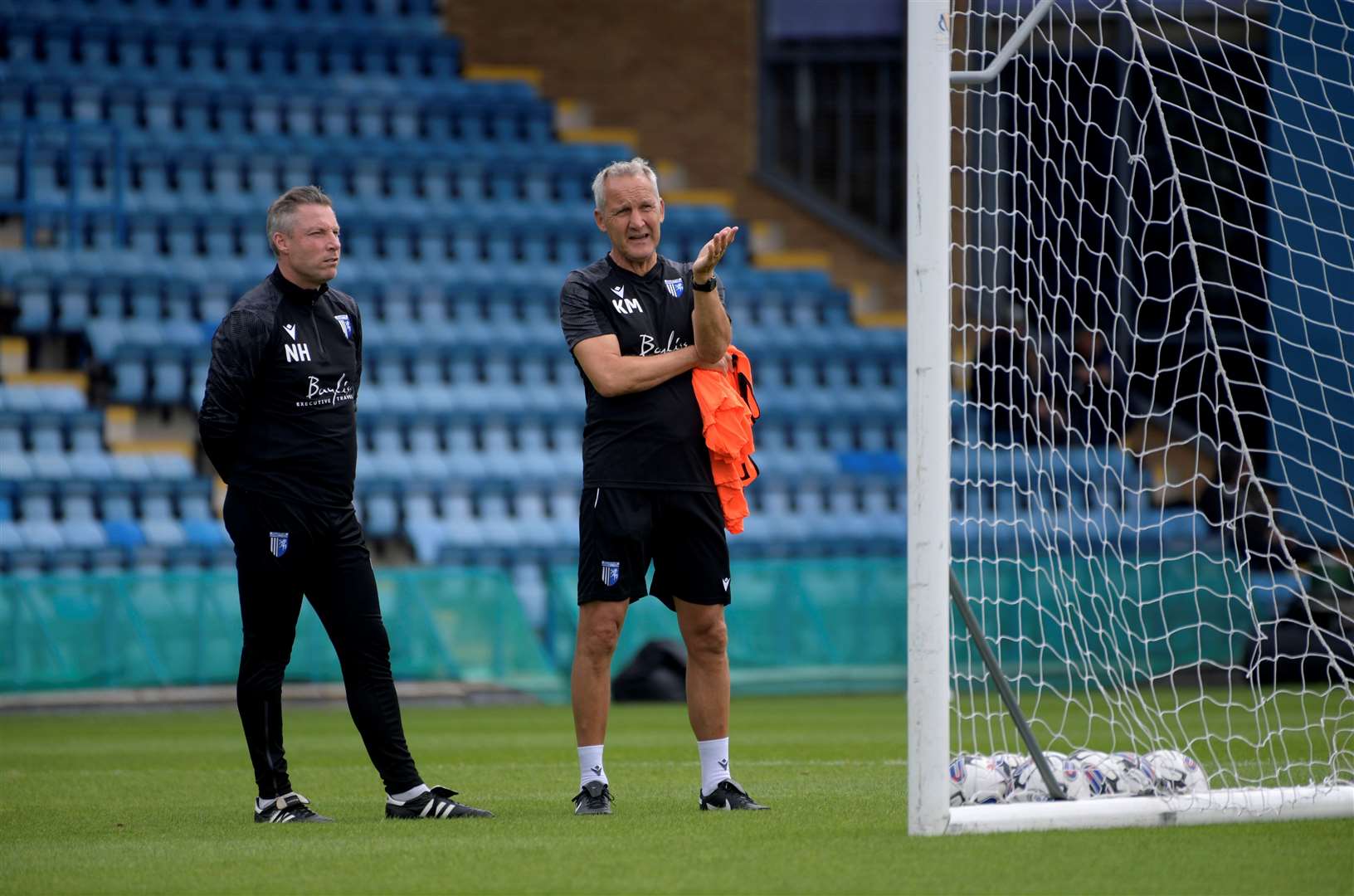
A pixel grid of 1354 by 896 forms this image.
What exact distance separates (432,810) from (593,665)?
74 centimetres

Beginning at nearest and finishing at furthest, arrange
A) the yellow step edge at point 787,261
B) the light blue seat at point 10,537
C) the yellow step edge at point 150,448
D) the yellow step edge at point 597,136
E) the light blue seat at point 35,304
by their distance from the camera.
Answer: the light blue seat at point 10,537
the yellow step edge at point 150,448
the light blue seat at point 35,304
the yellow step edge at point 597,136
the yellow step edge at point 787,261

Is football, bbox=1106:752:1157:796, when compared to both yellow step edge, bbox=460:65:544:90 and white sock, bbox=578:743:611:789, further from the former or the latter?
yellow step edge, bbox=460:65:544:90

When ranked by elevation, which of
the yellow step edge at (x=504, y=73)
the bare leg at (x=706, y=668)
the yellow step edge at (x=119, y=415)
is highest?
the yellow step edge at (x=504, y=73)

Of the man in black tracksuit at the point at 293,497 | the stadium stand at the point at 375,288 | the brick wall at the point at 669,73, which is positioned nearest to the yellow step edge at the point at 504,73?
the brick wall at the point at 669,73

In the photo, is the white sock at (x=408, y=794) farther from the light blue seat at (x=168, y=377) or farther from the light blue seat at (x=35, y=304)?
the light blue seat at (x=35, y=304)

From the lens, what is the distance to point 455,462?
1572 cm

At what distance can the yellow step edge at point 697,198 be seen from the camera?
1986cm

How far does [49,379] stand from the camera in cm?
1539

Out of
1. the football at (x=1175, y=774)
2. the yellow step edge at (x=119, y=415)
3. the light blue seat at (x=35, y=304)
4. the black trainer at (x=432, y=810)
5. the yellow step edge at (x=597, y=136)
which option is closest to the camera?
the football at (x=1175, y=774)

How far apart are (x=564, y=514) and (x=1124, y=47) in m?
7.86

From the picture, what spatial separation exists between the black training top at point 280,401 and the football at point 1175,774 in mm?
2803

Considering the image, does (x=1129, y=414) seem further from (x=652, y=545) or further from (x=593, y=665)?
(x=593, y=665)

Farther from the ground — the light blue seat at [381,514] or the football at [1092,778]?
the light blue seat at [381,514]

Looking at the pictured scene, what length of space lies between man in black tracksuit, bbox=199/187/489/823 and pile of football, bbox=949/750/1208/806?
1.62m
